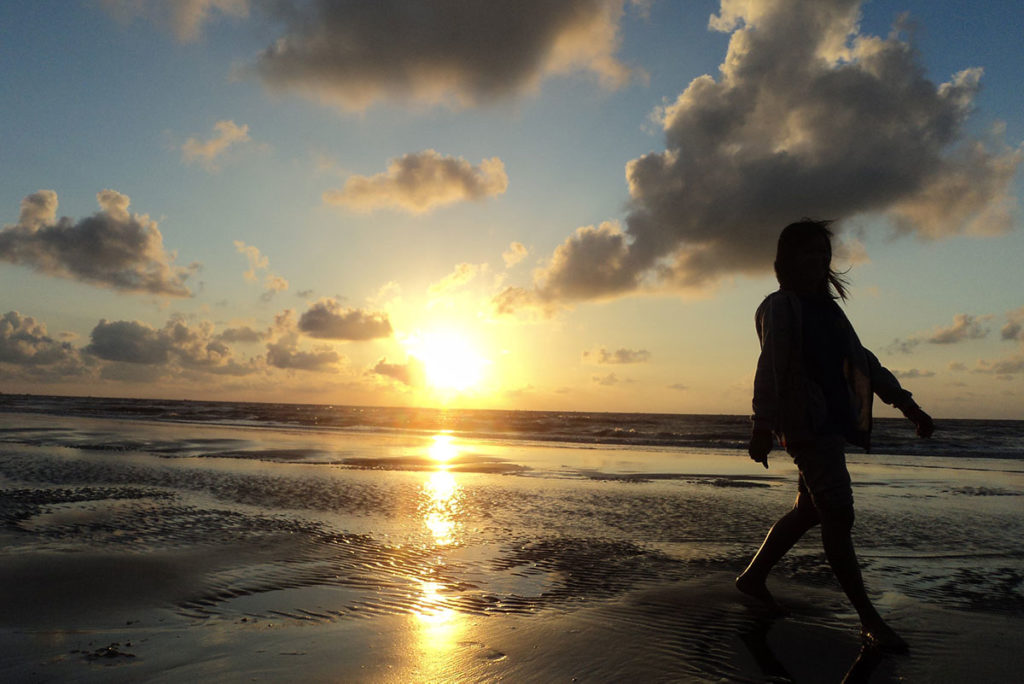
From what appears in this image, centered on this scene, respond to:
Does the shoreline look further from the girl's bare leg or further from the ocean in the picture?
the ocean

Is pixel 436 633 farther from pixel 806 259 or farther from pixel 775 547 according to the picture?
pixel 806 259

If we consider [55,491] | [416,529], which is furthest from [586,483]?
[55,491]

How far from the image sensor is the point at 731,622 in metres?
3.48

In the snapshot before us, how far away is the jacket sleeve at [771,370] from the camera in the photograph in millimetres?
3400

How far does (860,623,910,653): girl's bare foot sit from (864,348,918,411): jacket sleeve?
126 centimetres

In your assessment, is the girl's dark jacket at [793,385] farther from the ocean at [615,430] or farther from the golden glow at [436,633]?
the ocean at [615,430]

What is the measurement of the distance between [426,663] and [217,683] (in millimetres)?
881

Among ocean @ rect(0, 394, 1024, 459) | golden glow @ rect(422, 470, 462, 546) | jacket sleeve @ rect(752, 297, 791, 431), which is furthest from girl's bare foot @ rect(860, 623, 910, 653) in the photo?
ocean @ rect(0, 394, 1024, 459)

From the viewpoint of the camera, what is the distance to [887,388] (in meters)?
3.67

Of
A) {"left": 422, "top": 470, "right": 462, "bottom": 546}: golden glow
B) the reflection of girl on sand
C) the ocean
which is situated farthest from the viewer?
the ocean

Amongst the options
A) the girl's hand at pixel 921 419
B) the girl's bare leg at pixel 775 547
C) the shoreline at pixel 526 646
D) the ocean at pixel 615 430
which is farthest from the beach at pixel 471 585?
the ocean at pixel 615 430

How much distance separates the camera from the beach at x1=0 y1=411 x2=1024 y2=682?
9.36 ft

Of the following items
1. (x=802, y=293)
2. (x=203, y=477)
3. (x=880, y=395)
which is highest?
(x=802, y=293)

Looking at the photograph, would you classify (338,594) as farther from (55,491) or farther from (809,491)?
(55,491)
